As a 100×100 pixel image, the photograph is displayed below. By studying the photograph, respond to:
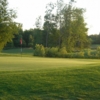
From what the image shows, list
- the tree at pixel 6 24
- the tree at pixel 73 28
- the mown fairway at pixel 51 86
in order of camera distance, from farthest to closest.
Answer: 1. the tree at pixel 73 28
2. the tree at pixel 6 24
3. the mown fairway at pixel 51 86

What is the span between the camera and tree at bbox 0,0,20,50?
1895 inches

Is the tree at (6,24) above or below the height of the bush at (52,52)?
above

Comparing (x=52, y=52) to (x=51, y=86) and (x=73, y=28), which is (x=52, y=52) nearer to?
(x=73, y=28)

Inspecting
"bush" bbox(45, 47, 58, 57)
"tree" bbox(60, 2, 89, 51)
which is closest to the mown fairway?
"bush" bbox(45, 47, 58, 57)

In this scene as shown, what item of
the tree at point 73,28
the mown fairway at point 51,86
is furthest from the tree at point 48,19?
the mown fairway at point 51,86

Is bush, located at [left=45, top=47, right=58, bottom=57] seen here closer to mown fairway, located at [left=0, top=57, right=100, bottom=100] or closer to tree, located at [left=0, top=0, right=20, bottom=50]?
tree, located at [left=0, top=0, right=20, bottom=50]

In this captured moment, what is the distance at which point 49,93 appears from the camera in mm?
8055

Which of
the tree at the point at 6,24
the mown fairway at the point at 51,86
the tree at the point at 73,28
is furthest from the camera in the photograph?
the tree at the point at 73,28

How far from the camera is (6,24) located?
4862 centimetres

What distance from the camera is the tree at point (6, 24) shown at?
48.1 m

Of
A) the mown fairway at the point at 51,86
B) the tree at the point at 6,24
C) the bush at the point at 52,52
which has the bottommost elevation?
the mown fairway at the point at 51,86

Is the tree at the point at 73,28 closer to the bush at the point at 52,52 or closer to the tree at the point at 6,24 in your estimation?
the bush at the point at 52,52

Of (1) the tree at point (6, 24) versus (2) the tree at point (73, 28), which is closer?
(1) the tree at point (6, 24)

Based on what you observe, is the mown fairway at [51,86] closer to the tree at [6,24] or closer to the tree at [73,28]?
the tree at [6,24]
